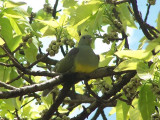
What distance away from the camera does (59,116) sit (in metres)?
3.49

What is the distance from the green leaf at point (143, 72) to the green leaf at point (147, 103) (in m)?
0.43

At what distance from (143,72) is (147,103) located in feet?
1.86

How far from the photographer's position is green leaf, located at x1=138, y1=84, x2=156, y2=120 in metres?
2.62

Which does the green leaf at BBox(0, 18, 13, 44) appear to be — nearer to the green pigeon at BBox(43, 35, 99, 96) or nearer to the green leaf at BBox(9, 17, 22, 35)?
the green leaf at BBox(9, 17, 22, 35)

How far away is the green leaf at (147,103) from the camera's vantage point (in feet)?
8.61

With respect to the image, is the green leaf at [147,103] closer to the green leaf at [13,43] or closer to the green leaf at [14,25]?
the green leaf at [13,43]

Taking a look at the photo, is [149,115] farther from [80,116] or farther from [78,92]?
[78,92]

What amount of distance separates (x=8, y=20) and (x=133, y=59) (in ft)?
4.35

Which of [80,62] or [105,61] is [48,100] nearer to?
[80,62]

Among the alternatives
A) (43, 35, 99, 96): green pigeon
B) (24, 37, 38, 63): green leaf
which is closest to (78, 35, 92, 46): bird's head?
(43, 35, 99, 96): green pigeon

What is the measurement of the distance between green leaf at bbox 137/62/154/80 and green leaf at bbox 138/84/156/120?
432 millimetres

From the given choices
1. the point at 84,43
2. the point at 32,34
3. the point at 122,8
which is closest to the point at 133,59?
the point at 122,8

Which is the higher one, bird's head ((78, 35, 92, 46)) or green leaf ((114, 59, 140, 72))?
green leaf ((114, 59, 140, 72))

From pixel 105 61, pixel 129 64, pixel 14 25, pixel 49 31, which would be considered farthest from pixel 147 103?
pixel 14 25
